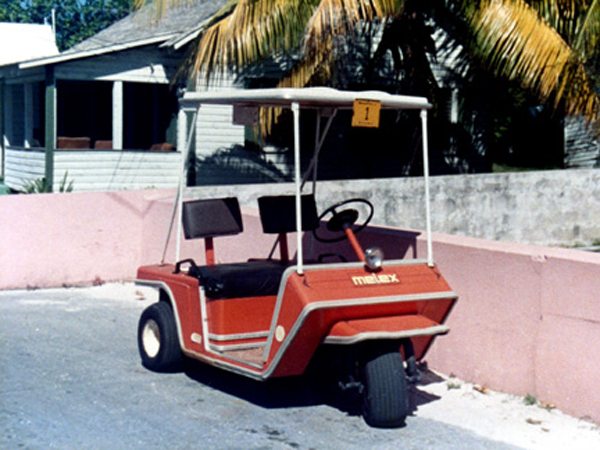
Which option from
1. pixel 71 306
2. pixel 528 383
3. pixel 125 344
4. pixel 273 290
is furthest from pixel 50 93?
pixel 528 383

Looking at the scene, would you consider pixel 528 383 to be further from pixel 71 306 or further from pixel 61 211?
pixel 61 211

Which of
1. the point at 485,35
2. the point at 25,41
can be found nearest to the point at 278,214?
the point at 485,35

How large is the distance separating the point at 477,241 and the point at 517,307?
0.86 meters

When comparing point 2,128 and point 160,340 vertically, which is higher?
point 2,128

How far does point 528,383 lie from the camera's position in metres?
7.09

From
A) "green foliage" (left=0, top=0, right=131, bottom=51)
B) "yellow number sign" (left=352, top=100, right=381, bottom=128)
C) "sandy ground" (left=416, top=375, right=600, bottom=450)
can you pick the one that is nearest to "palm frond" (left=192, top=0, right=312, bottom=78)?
"yellow number sign" (left=352, top=100, right=381, bottom=128)

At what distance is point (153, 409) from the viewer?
690 cm

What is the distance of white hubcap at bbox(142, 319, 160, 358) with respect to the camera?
7980 mm

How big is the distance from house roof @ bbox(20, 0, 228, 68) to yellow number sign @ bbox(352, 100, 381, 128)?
30.4ft

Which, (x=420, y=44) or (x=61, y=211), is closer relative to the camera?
(x=61, y=211)

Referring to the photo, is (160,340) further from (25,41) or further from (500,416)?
(25,41)

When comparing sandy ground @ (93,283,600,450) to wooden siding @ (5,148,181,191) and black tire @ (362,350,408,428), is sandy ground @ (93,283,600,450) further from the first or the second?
wooden siding @ (5,148,181,191)

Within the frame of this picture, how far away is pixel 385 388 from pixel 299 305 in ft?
2.54

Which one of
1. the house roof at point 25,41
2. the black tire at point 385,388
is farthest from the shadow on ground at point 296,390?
the house roof at point 25,41
